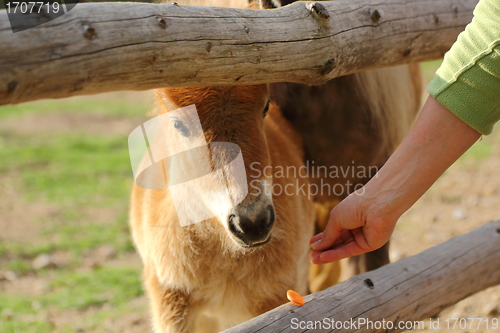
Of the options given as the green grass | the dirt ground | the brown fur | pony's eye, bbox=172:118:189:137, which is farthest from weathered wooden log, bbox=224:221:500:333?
the green grass

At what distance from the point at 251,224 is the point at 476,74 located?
0.96 m

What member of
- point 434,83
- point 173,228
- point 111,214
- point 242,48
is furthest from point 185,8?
point 111,214

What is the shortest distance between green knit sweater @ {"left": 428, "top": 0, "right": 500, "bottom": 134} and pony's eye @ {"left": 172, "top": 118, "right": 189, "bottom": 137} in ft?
3.78

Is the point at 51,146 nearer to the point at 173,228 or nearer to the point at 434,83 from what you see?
the point at 173,228

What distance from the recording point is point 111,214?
5.58 metres

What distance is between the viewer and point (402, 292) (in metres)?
2.25

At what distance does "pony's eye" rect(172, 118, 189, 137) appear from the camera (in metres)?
2.28

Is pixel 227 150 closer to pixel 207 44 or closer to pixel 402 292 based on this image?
pixel 207 44

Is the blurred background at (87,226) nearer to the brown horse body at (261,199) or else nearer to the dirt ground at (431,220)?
the dirt ground at (431,220)

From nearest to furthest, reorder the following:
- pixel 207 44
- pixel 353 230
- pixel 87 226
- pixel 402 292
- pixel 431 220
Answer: pixel 207 44 → pixel 353 230 → pixel 402 292 → pixel 431 220 → pixel 87 226

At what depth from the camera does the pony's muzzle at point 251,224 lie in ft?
6.32

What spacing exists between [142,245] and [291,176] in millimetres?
1005

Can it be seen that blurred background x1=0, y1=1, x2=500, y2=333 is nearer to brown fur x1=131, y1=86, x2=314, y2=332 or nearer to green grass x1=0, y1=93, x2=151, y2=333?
green grass x1=0, y1=93, x2=151, y2=333

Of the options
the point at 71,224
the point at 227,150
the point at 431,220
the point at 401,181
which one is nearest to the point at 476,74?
the point at 401,181
